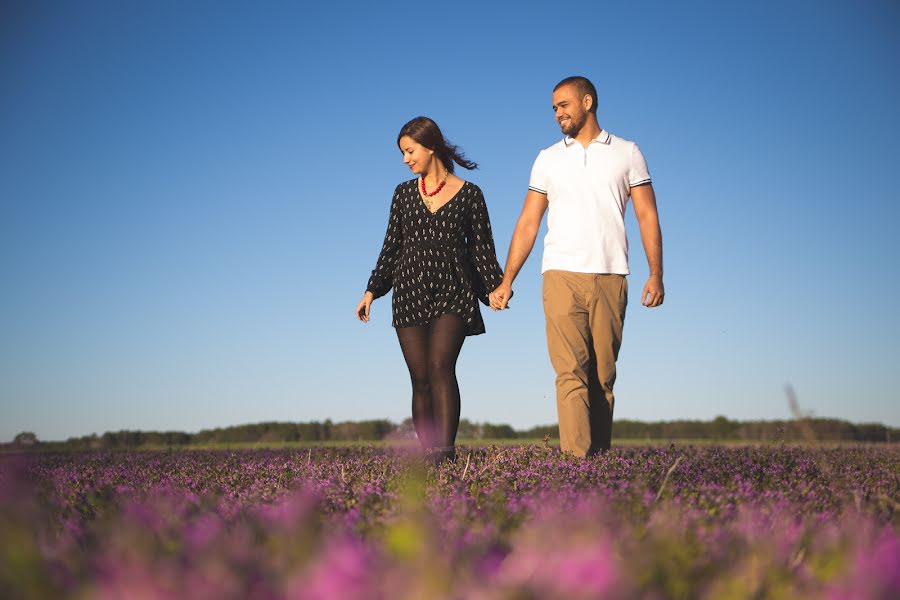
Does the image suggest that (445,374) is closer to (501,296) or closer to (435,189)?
(501,296)

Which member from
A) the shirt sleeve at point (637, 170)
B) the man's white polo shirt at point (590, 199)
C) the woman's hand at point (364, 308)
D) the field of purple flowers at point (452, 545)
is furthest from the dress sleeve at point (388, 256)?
the field of purple flowers at point (452, 545)

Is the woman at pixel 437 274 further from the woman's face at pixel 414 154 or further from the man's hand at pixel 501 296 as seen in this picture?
A: the man's hand at pixel 501 296

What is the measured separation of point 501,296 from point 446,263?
720 millimetres

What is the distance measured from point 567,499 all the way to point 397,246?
5013mm

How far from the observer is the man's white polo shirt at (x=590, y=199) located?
712cm

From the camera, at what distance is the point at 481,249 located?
7.95 meters

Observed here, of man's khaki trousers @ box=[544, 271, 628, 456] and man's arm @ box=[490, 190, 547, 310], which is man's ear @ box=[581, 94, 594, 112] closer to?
man's arm @ box=[490, 190, 547, 310]

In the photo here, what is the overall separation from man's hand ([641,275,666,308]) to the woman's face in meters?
2.32

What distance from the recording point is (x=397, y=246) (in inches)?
330

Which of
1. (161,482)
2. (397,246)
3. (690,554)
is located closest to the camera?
(690,554)

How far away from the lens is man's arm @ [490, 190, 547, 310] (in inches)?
291

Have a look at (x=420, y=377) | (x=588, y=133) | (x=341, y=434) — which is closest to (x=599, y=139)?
(x=588, y=133)

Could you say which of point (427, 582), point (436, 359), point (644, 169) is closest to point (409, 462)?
point (436, 359)

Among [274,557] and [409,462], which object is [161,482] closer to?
[409,462]
